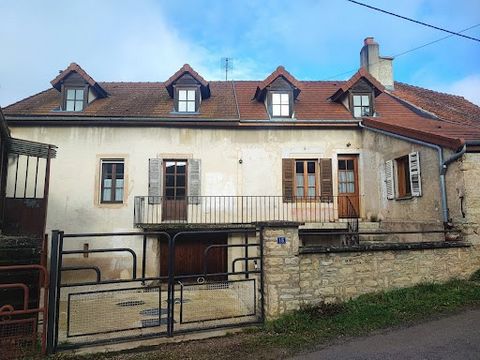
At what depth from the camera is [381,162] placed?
11.3 meters

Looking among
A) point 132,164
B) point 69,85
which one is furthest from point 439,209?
point 69,85

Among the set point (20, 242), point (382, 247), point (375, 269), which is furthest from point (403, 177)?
point (20, 242)

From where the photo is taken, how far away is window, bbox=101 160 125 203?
11.7m

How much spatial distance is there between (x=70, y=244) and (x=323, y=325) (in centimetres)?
890

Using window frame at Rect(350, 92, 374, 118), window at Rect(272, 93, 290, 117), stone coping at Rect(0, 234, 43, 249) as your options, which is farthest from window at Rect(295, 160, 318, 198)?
stone coping at Rect(0, 234, 43, 249)

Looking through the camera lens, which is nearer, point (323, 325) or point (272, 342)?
point (272, 342)

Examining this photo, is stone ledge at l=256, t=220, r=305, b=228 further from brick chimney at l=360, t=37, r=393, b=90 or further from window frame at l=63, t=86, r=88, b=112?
brick chimney at l=360, t=37, r=393, b=90

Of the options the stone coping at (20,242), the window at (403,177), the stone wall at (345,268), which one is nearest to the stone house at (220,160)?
the window at (403,177)

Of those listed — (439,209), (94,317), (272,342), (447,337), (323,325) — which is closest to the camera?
(447,337)

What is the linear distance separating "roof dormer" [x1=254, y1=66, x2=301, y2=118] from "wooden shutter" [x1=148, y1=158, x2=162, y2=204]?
4.65 meters

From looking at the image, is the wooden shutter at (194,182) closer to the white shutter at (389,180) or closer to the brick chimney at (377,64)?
the white shutter at (389,180)

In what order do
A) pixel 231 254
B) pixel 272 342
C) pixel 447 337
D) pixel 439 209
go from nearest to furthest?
pixel 447 337 < pixel 272 342 < pixel 439 209 < pixel 231 254

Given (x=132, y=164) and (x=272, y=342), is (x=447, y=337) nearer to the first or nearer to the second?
(x=272, y=342)

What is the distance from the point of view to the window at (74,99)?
1277cm
